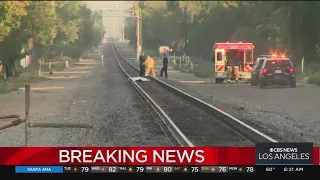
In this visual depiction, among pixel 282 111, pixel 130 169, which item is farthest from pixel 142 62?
pixel 130 169

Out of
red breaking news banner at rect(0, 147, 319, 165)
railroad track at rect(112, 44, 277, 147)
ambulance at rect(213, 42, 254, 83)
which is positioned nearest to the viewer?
red breaking news banner at rect(0, 147, 319, 165)

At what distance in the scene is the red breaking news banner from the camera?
5105 mm

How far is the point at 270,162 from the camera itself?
5.11m

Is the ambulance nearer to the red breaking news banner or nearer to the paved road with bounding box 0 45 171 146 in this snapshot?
the paved road with bounding box 0 45 171 146

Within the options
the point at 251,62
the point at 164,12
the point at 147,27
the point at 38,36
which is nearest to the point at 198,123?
the point at 251,62

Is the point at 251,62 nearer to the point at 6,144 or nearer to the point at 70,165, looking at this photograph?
the point at 6,144

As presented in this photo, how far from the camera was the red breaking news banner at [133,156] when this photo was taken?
16.8ft

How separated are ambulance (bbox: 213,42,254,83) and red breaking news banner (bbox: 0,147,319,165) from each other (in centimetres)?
2999

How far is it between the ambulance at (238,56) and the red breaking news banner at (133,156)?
2999 cm

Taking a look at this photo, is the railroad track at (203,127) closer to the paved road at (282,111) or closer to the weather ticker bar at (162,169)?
the paved road at (282,111)

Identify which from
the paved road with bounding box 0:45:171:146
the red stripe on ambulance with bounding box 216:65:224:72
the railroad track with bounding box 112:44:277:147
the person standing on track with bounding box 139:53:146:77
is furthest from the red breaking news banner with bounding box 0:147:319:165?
the person standing on track with bounding box 139:53:146:77

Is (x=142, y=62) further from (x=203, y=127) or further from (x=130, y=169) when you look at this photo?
(x=130, y=169)

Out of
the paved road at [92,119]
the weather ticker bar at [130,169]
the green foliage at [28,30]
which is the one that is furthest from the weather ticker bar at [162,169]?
the green foliage at [28,30]

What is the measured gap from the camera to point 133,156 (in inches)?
203
